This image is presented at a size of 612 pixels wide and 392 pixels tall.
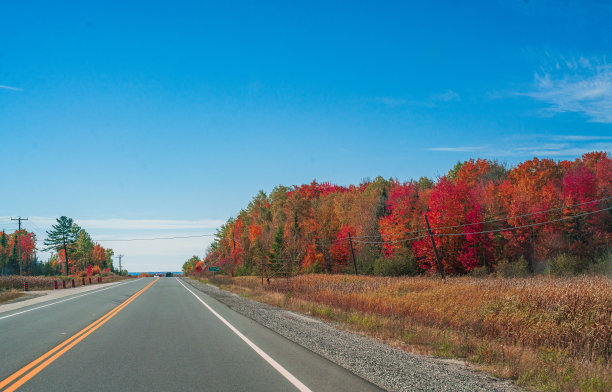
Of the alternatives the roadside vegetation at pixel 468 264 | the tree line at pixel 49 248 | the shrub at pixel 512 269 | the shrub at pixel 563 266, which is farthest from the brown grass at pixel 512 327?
the tree line at pixel 49 248

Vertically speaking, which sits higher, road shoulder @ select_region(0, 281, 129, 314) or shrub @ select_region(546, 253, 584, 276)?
road shoulder @ select_region(0, 281, 129, 314)

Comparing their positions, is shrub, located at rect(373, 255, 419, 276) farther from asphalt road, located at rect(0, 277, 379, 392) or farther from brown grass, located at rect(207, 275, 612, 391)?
asphalt road, located at rect(0, 277, 379, 392)

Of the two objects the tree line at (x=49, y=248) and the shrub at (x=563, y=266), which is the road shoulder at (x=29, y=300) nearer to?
the shrub at (x=563, y=266)

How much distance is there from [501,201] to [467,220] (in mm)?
9180

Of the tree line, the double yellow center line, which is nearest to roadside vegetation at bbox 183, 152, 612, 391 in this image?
the double yellow center line

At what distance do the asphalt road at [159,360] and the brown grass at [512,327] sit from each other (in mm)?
3123

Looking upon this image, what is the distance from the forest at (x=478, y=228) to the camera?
49.3 m

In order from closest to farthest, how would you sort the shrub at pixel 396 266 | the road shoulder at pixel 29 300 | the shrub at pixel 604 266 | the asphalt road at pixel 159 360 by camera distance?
the asphalt road at pixel 159 360, the road shoulder at pixel 29 300, the shrub at pixel 604 266, the shrub at pixel 396 266

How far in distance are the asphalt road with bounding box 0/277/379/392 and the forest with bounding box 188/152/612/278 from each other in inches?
1056

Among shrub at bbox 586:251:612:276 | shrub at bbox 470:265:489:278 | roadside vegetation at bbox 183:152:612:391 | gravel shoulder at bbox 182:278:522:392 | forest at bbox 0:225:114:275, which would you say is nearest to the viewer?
gravel shoulder at bbox 182:278:522:392

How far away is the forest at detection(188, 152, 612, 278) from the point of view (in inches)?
1943

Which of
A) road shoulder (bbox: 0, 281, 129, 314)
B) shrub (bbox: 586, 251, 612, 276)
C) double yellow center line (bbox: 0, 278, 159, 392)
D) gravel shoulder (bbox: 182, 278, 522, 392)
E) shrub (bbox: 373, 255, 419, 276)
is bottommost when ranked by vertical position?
shrub (bbox: 586, 251, 612, 276)

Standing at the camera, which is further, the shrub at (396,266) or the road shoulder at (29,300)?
the shrub at (396,266)

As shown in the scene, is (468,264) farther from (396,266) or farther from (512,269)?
(396,266)
